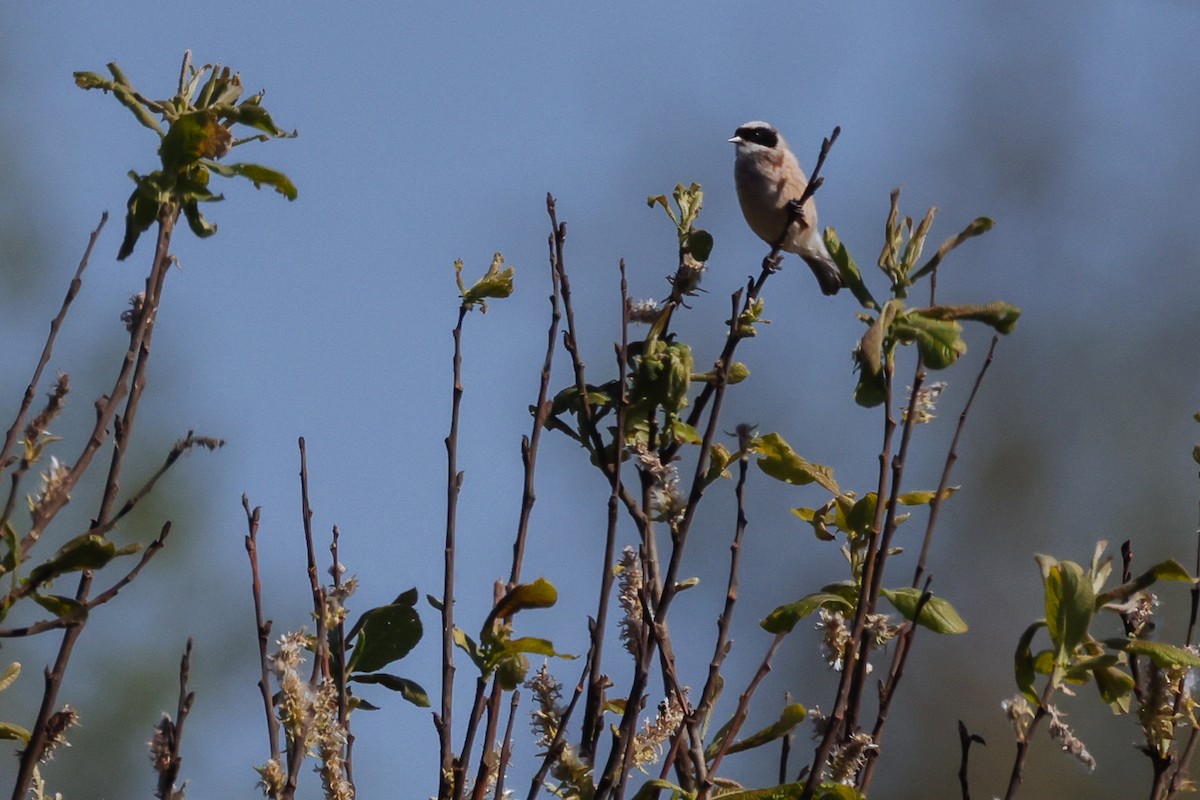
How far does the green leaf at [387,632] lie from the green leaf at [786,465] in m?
0.66

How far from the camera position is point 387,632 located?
2320 mm

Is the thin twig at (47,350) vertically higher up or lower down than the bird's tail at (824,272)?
lower down

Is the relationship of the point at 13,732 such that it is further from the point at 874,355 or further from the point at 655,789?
the point at 874,355

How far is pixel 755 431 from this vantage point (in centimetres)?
240

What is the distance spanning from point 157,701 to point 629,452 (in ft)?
40.2

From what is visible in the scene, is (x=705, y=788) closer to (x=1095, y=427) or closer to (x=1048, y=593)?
(x=1048, y=593)

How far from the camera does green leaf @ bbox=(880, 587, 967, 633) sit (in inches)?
84.5

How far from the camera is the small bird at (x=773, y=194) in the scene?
19.8 feet

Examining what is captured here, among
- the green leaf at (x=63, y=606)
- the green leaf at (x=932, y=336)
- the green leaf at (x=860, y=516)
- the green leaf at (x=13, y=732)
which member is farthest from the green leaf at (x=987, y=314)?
the green leaf at (x=13, y=732)

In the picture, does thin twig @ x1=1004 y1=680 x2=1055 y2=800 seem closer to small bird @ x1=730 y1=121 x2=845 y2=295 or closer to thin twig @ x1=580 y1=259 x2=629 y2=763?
thin twig @ x1=580 y1=259 x2=629 y2=763

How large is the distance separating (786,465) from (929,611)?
1.33 ft

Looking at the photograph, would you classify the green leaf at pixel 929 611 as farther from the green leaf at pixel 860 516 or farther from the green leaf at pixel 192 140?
the green leaf at pixel 192 140

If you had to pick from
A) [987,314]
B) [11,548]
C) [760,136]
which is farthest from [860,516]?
[760,136]

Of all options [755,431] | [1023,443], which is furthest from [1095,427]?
[755,431]
